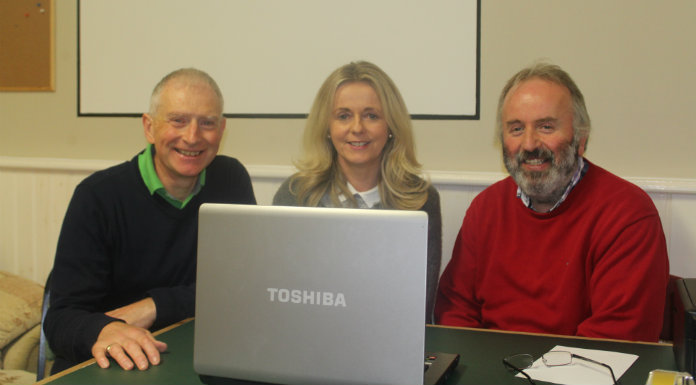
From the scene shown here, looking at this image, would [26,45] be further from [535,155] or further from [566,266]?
[566,266]

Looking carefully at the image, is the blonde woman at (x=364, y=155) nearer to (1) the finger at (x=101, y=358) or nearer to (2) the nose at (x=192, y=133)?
(2) the nose at (x=192, y=133)

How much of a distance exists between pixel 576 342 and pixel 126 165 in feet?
4.37

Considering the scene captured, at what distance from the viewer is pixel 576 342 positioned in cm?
130

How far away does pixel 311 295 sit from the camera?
0.94 meters

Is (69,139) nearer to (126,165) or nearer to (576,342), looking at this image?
(126,165)

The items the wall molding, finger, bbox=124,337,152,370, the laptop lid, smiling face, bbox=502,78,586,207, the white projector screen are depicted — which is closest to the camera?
the laptop lid

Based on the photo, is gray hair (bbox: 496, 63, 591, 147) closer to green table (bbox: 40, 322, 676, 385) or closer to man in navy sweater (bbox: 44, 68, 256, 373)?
green table (bbox: 40, 322, 676, 385)

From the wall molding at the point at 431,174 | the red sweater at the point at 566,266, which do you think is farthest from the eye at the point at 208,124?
the red sweater at the point at 566,266

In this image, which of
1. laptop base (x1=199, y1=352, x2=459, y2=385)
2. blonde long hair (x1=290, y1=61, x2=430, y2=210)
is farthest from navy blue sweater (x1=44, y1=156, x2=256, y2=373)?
laptop base (x1=199, y1=352, x2=459, y2=385)

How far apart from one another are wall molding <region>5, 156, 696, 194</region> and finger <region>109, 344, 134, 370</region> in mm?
1400

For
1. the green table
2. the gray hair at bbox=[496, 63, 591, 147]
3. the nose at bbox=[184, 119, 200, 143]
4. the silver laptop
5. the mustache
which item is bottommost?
the green table

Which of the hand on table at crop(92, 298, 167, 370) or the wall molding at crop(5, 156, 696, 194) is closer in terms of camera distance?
the hand on table at crop(92, 298, 167, 370)

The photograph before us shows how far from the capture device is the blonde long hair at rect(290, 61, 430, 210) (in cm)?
203

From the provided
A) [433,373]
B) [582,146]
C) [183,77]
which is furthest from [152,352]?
[582,146]
